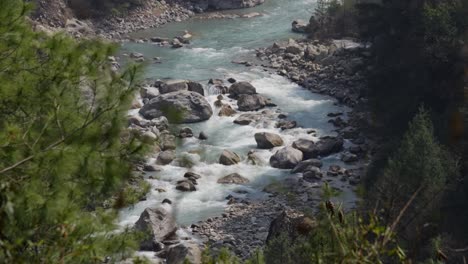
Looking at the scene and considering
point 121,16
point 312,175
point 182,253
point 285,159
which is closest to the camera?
point 182,253

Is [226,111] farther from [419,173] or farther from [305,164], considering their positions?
[419,173]

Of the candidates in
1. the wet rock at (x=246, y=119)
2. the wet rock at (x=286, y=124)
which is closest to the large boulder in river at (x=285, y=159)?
the wet rock at (x=286, y=124)

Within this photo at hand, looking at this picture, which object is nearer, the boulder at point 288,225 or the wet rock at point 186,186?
the boulder at point 288,225

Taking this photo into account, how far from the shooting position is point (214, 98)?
23.5 meters

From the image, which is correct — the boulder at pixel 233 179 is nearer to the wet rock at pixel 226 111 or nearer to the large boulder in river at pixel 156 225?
the large boulder in river at pixel 156 225

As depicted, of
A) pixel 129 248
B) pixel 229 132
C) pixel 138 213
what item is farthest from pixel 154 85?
pixel 129 248

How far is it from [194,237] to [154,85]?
10.4m

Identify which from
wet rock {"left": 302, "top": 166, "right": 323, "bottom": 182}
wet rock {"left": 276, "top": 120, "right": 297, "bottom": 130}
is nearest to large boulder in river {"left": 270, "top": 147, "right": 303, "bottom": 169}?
wet rock {"left": 302, "top": 166, "right": 323, "bottom": 182}

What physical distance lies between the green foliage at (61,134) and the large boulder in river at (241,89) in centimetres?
1694

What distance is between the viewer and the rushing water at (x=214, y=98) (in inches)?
662

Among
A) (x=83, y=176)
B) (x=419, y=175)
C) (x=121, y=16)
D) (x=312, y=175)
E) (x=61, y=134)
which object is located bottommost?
(x=312, y=175)

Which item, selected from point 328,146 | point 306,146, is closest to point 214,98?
point 306,146

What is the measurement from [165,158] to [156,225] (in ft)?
13.3

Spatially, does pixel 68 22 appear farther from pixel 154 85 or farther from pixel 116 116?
pixel 116 116
